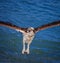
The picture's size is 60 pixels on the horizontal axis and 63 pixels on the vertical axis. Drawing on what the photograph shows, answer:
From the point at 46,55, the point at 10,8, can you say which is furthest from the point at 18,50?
the point at 10,8

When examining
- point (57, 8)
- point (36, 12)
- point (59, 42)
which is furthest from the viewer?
point (59, 42)

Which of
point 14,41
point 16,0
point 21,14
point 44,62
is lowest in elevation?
point 44,62

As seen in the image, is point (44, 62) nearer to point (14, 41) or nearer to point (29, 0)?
point (14, 41)

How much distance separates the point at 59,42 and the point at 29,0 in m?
5.76

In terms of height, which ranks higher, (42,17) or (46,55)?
(42,17)

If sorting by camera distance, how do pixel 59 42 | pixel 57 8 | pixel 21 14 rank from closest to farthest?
pixel 57 8 → pixel 21 14 → pixel 59 42

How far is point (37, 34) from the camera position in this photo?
21734 millimetres

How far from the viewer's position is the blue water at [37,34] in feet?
63.2

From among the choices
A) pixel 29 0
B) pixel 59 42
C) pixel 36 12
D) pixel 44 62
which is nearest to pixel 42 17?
pixel 36 12

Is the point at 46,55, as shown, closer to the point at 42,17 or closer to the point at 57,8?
the point at 42,17

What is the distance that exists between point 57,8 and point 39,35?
434 centimetres

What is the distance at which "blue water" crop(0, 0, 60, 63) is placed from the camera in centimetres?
1925

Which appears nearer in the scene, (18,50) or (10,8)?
(10,8)

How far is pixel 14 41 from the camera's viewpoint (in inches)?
923
